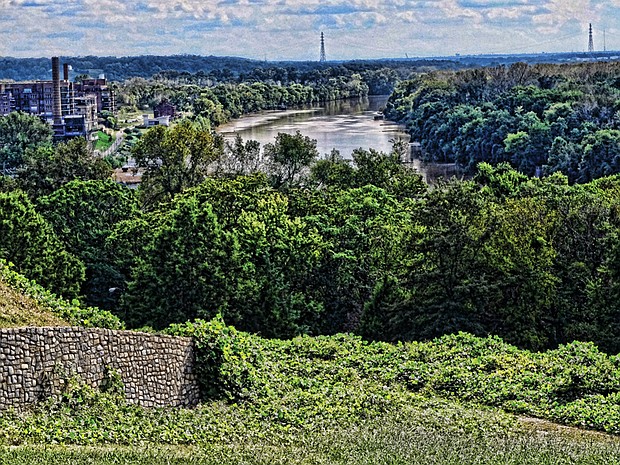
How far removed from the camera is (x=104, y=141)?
123 m

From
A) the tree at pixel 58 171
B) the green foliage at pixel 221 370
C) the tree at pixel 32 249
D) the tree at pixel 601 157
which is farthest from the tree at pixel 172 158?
the green foliage at pixel 221 370

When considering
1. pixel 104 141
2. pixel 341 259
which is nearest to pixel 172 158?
pixel 341 259

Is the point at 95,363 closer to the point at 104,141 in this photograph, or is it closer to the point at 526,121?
the point at 526,121

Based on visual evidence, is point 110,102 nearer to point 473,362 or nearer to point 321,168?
point 321,168

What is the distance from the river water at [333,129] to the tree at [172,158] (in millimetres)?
29101

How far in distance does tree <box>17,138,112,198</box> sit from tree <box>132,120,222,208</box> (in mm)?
3778

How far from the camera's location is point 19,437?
1386 cm

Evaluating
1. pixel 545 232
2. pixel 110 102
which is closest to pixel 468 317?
pixel 545 232

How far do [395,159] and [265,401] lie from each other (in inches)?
1591

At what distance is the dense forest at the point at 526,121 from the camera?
69.3 meters

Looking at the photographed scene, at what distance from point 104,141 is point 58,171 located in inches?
3052

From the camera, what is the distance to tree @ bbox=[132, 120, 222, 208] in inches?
2036

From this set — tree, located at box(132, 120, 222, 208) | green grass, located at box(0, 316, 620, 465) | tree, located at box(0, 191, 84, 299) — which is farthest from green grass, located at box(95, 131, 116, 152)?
green grass, located at box(0, 316, 620, 465)

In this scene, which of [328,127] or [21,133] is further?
[328,127]
